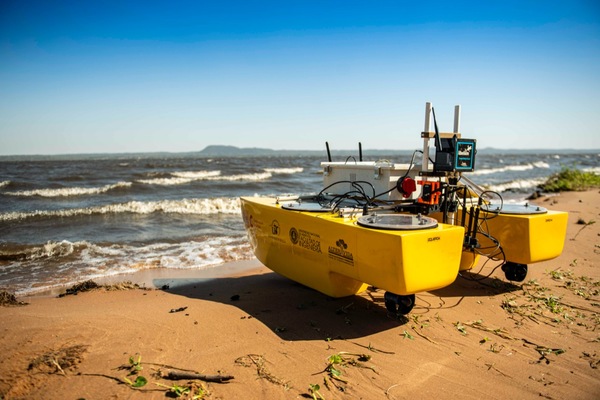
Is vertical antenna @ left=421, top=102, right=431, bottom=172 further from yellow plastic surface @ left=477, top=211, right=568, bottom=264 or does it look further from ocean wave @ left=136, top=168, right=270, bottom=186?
ocean wave @ left=136, top=168, right=270, bottom=186

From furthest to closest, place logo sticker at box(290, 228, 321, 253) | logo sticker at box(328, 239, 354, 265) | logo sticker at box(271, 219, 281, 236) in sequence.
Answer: logo sticker at box(271, 219, 281, 236) < logo sticker at box(290, 228, 321, 253) < logo sticker at box(328, 239, 354, 265)

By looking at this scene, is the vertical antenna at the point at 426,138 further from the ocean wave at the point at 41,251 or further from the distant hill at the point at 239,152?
the distant hill at the point at 239,152

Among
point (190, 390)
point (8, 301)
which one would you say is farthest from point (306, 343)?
point (8, 301)

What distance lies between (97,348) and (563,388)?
11.8 ft

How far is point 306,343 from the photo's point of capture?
3.62m

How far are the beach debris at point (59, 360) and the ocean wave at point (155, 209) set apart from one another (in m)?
9.99

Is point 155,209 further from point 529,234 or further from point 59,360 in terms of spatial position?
point 529,234

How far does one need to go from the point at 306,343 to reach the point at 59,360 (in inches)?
76.4

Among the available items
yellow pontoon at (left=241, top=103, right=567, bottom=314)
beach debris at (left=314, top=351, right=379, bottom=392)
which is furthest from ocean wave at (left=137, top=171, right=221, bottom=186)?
beach debris at (left=314, top=351, right=379, bottom=392)

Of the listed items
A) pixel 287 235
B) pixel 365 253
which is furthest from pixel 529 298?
pixel 287 235

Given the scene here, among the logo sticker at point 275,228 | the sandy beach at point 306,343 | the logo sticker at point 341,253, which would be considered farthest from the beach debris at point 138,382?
the logo sticker at point 275,228

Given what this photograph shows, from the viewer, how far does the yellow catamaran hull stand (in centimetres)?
343

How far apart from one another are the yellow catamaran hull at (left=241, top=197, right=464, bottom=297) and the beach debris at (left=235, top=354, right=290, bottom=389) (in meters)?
1.16

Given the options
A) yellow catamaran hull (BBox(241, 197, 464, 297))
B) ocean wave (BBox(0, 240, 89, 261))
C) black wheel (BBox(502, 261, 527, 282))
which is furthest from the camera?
ocean wave (BBox(0, 240, 89, 261))
